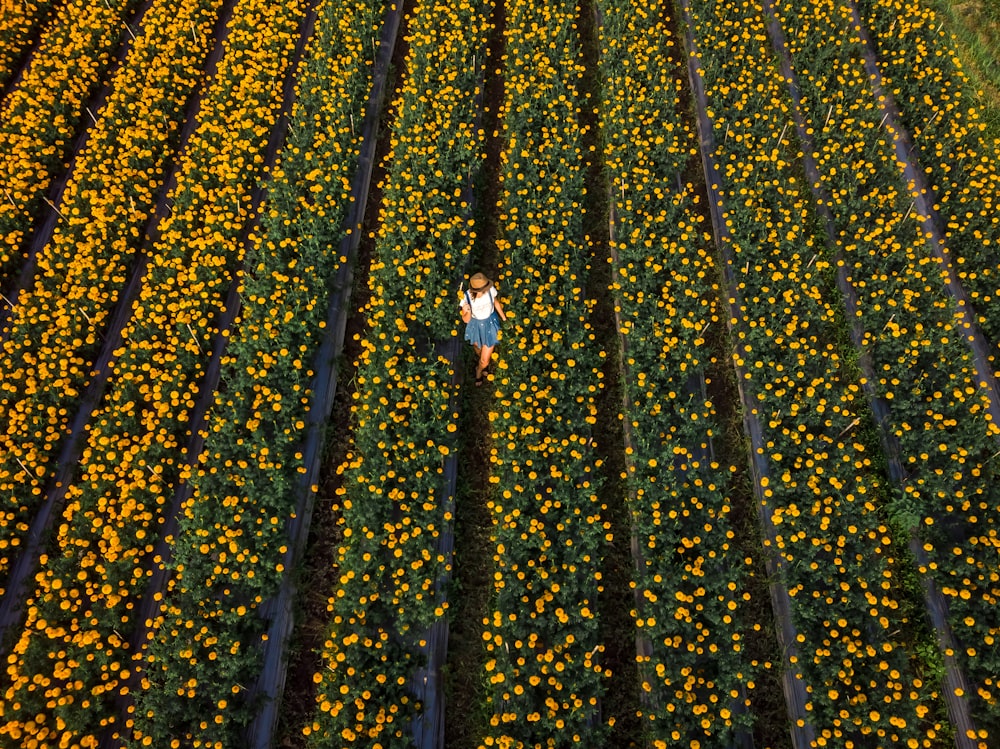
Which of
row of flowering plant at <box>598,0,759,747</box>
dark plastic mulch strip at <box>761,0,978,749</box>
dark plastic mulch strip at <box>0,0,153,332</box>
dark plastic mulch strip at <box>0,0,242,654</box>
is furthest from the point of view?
dark plastic mulch strip at <box>0,0,153,332</box>

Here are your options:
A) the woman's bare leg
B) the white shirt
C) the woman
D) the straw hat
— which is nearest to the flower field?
the woman's bare leg

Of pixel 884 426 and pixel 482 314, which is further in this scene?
pixel 884 426

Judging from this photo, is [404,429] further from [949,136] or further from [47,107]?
[949,136]

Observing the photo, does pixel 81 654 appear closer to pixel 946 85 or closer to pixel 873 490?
pixel 873 490

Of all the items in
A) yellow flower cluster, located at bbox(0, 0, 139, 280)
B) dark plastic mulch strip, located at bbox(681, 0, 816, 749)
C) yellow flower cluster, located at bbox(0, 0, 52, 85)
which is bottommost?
dark plastic mulch strip, located at bbox(681, 0, 816, 749)

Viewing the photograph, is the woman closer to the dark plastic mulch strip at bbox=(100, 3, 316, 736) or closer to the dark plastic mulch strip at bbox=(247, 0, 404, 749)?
the dark plastic mulch strip at bbox=(247, 0, 404, 749)

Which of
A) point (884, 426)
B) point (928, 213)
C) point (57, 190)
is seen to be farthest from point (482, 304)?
point (57, 190)
